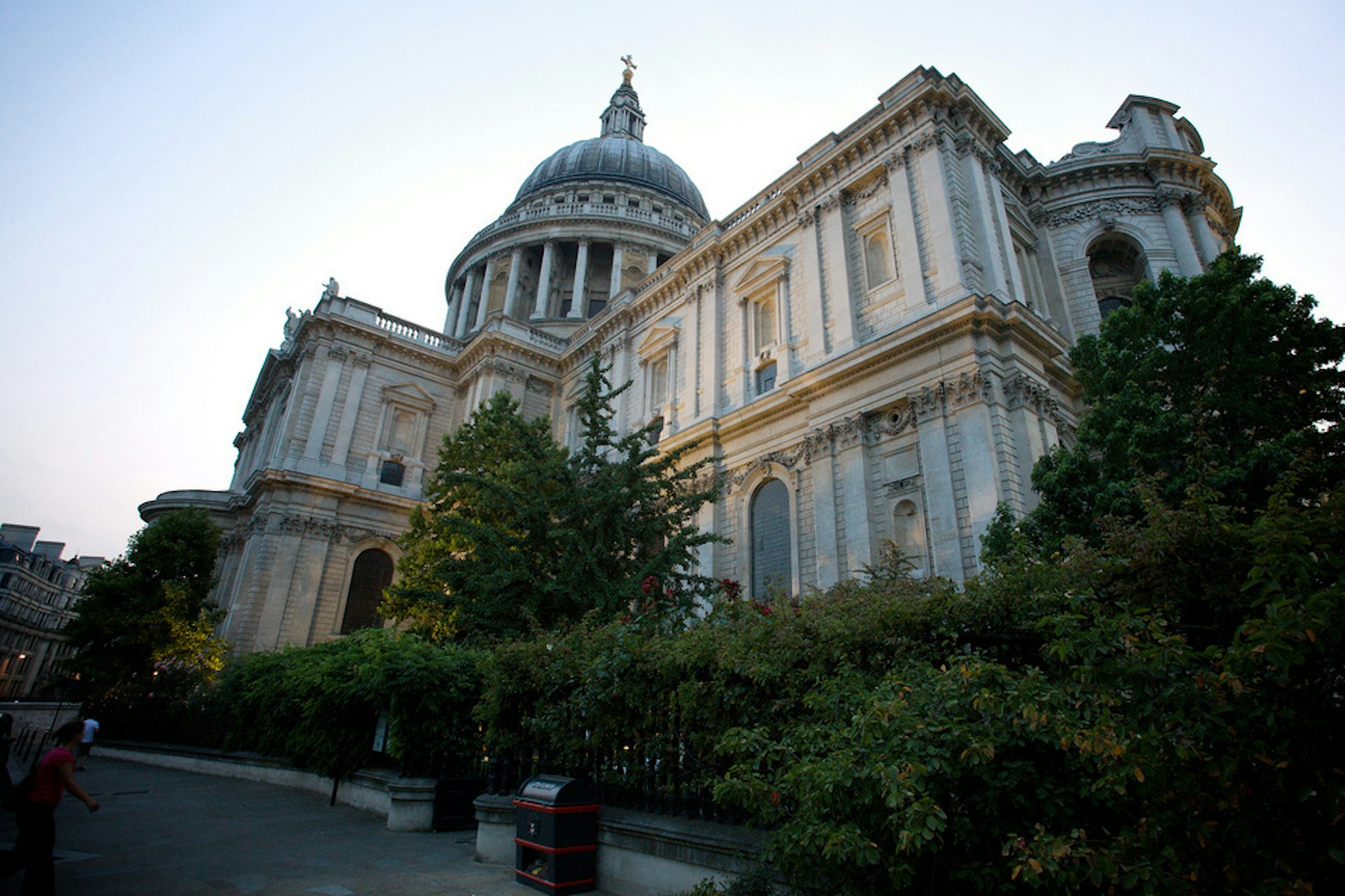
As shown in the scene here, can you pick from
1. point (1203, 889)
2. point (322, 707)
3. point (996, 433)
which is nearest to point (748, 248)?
point (996, 433)

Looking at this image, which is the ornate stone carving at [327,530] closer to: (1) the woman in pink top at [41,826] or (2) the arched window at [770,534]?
(2) the arched window at [770,534]

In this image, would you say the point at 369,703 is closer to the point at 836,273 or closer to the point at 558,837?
the point at 558,837

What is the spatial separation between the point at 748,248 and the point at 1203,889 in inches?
1024

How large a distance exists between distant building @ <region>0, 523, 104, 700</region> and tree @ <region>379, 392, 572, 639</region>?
52.2m

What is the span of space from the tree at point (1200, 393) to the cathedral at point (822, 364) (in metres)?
2.77

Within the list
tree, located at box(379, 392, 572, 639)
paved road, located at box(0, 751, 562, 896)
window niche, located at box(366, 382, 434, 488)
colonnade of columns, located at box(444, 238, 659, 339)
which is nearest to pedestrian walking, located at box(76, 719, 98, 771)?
paved road, located at box(0, 751, 562, 896)

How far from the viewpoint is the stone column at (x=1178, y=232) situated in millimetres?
23984

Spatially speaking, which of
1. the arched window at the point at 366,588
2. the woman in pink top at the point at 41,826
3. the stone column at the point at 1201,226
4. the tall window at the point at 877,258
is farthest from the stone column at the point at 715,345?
the woman in pink top at the point at 41,826

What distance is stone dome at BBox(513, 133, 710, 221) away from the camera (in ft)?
178

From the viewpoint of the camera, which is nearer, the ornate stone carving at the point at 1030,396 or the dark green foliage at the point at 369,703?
the dark green foliage at the point at 369,703

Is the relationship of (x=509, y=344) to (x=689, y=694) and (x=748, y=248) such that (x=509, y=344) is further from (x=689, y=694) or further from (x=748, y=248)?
(x=689, y=694)

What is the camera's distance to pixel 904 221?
70.2 feet

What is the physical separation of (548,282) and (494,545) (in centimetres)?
3407

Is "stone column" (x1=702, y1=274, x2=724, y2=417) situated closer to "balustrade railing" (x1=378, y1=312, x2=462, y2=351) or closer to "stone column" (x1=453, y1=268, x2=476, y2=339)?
"balustrade railing" (x1=378, y1=312, x2=462, y2=351)
